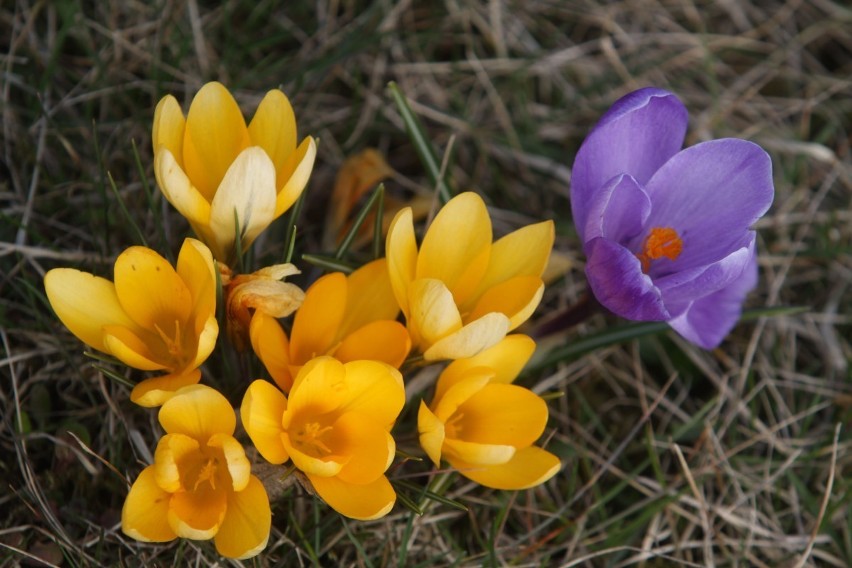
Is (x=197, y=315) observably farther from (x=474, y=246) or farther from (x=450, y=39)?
(x=450, y=39)

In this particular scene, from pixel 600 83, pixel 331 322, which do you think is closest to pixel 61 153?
pixel 331 322

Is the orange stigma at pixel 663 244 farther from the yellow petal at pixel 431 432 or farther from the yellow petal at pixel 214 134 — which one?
the yellow petal at pixel 214 134

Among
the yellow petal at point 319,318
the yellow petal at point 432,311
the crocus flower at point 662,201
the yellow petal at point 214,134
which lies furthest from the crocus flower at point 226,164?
the crocus flower at point 662,201

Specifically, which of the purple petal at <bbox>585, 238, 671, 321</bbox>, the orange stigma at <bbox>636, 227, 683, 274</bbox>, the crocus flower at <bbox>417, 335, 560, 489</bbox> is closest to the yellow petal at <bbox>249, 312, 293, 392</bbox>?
the crocus flower at <bbox>417, 335, 560, 489</bbox>

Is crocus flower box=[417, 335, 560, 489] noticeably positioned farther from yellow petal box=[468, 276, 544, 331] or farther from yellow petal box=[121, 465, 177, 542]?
yellow petal box=[121, 465, 177, 542]

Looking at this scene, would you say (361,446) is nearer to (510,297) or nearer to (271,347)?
(271,347)

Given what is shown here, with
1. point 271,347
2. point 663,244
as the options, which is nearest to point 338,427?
point 271,347
